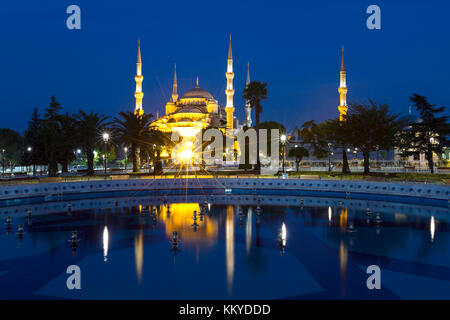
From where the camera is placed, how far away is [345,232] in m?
14.3

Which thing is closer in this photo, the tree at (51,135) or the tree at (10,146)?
the tree at (51,135)

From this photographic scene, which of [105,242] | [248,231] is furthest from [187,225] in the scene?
[105,242]

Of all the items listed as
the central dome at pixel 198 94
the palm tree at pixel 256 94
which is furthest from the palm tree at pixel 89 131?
the central dome at pixel 198 94

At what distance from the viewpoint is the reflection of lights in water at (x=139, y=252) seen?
973cm

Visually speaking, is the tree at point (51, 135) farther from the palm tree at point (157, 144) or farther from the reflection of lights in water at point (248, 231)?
the reflection of lights in water at point (248, 231)

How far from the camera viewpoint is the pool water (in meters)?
8.40

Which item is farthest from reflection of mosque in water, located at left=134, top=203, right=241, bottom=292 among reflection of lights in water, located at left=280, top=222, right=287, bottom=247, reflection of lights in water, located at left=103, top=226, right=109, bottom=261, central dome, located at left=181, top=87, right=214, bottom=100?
central dome, located at left=181, top=87, right=214, bottom=100

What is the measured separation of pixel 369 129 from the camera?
110 feet

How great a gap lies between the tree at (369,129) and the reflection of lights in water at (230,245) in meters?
19.8

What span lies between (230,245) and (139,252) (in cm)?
317

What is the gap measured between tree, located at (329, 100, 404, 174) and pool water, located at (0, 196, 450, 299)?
15.5m
